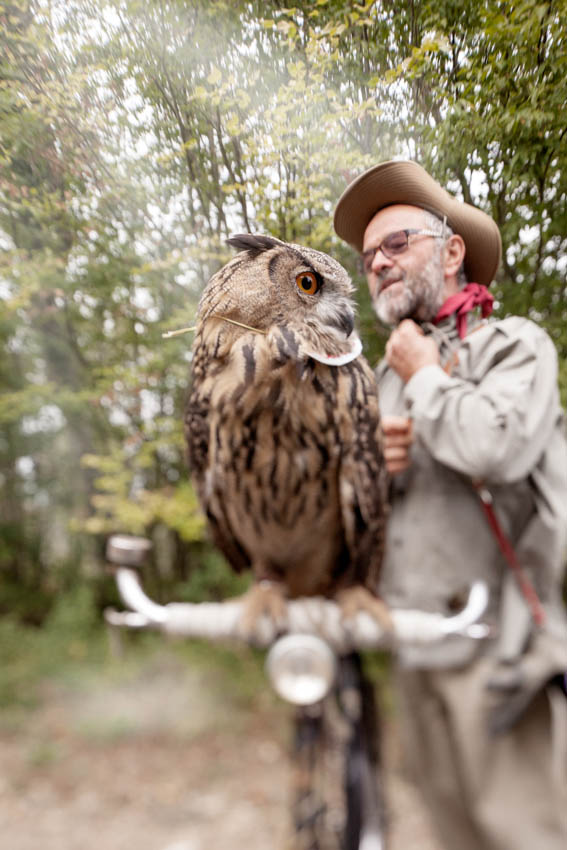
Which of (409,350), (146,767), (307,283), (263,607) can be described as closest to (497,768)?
(263,607)

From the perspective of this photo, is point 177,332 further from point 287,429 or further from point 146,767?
point 146,767

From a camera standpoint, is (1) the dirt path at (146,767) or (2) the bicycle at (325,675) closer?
(2) the bicycle at (325,675)

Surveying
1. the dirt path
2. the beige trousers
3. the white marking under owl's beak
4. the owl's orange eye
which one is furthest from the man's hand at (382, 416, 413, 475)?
the dirt path

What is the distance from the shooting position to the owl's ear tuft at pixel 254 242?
0.77 meters

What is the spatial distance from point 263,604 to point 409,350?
48 centimetres

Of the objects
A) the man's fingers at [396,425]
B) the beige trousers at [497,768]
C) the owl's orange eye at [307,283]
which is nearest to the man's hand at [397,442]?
the man's fingers at [396,425]

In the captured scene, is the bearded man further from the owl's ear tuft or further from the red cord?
the owl's ear tuft

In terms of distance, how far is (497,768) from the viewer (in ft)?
2.73

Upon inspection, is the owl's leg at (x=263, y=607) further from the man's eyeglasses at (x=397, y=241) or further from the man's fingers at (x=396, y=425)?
the man's eyeglasses at (x=397, y=241)

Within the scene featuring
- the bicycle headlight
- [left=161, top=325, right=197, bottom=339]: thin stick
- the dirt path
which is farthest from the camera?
the dirt path

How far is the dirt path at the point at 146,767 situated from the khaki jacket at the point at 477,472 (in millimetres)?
1418

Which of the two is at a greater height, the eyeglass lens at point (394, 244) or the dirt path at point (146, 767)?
the eyeglass lens at point (394, 244)

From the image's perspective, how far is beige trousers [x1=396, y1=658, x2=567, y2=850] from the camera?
819 mm

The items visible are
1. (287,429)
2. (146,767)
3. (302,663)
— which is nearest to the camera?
(302,663)
